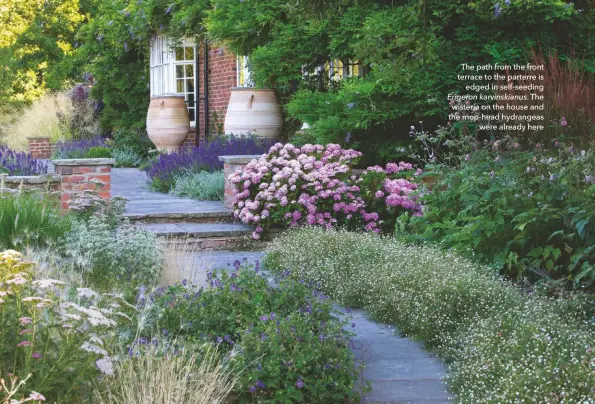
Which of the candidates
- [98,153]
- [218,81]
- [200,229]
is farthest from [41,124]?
[200,229]

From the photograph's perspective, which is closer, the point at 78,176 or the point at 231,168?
the point at 78,176

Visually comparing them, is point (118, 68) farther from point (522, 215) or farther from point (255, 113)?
point (522, 215)

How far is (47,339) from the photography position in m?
3.09

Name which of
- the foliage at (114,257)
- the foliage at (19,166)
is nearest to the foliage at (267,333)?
the foliage at (114,257)

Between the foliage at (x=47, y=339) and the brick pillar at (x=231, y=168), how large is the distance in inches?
214

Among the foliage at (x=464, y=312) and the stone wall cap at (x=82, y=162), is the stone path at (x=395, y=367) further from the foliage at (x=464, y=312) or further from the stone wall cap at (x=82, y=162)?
the stone wall cap at (x=82, y=162)

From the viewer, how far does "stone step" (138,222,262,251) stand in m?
7.95

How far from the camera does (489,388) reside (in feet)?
12.4

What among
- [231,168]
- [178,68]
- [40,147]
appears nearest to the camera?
[231,168]

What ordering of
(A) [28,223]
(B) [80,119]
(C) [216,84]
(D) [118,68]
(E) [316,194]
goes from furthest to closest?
(B) [80,119] → (D) [118,68] → (C) [216,84] → (E) [316,194] → (A) [28,223]

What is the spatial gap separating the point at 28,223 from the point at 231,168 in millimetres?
3051

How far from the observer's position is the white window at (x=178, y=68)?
16906 mm

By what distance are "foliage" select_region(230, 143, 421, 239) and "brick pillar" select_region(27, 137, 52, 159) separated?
10821mm

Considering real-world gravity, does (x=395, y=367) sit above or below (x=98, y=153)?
below
